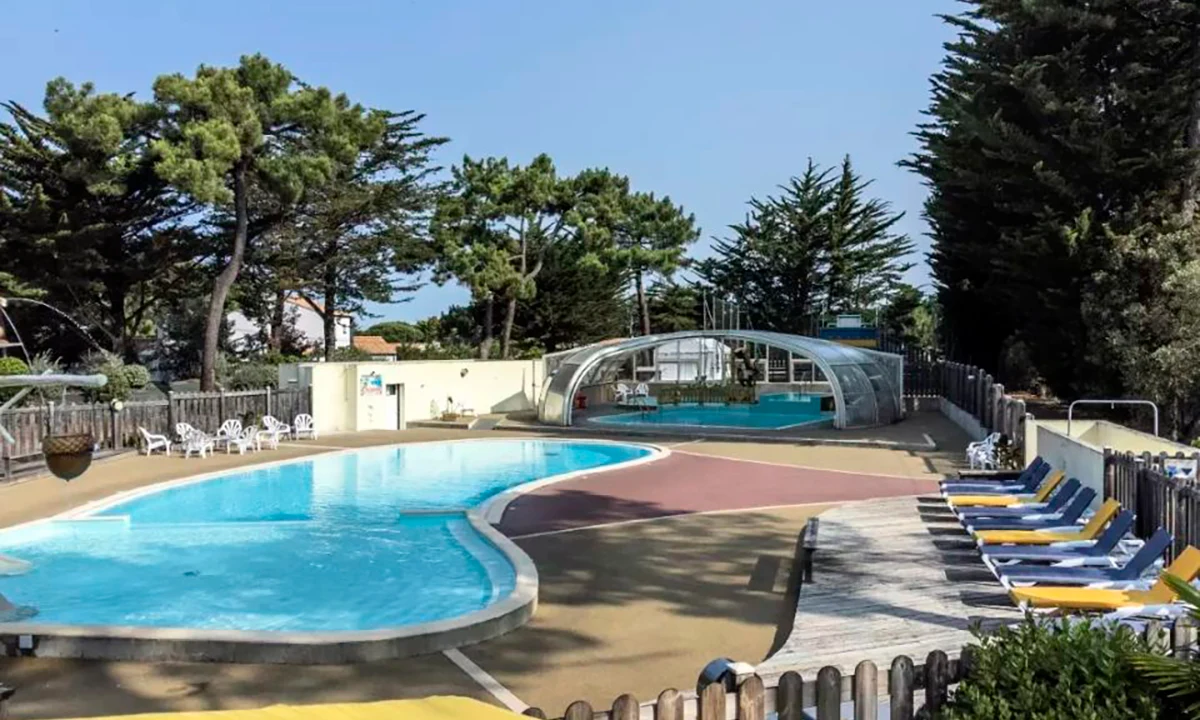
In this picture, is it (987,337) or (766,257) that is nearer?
(987,337)

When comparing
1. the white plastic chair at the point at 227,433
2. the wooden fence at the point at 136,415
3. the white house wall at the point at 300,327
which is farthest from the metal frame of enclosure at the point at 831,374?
the white house wall at the point at 300,327

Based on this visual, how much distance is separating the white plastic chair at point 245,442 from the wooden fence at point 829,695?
1741 cm

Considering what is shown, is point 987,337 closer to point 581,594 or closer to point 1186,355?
point 1186,355

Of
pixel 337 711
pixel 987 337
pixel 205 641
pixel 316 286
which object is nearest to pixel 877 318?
pixel 987 337

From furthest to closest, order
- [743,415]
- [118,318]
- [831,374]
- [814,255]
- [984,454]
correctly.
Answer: [814,255], [118,318], [743,415], [831,374], [984,454]

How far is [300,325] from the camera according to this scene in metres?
54.4

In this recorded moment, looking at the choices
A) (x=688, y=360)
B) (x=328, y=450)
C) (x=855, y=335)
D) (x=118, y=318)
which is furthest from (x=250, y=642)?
(x=855, y=335)

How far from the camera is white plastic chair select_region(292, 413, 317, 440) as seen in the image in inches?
883

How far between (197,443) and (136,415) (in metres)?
1.71

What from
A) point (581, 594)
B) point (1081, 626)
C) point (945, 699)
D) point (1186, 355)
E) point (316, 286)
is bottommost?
point (581, 594)

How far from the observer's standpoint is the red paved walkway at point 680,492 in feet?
39.7

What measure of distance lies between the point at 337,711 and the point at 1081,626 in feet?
9.22

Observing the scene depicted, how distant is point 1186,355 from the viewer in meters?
18.6

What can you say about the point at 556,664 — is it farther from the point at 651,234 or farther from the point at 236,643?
the point at 651,234
